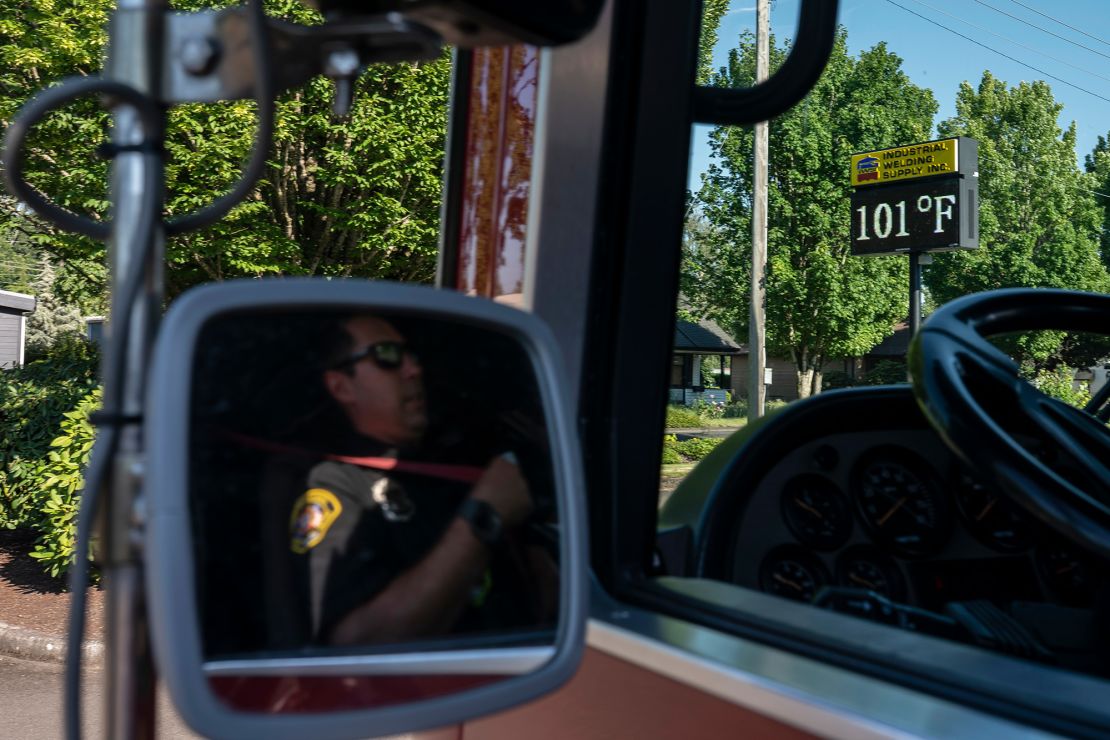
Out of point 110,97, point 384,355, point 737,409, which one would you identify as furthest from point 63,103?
point 737,409

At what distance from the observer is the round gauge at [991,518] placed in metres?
1.89

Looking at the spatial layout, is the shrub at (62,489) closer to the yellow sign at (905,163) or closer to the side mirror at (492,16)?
the yellow sign at (905,163)

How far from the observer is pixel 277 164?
1437 cm

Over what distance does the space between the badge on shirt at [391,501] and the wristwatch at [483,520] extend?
0.05m

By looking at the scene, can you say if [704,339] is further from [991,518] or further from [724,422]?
[991,518]

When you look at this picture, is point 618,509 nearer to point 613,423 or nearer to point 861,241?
point 613,423

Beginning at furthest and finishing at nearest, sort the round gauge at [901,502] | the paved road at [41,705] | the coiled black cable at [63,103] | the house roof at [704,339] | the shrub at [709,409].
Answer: the paved road at [41,705] → the shrub at [709,409] → the house roof at [704,339] → the round gauge at [901,502] → the coiled black cable at [63,103]

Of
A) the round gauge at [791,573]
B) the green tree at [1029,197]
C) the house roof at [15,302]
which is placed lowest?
the round gauge at [791,573]

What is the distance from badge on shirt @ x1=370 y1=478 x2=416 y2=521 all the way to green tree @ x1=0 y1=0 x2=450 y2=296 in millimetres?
10862

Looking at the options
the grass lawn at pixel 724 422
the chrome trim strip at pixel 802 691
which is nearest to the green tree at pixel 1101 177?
the grass lawn at pixel 724 422

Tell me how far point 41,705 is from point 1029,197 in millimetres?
5531

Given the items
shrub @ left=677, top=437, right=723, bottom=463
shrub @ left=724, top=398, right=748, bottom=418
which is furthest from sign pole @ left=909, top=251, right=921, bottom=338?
shrub @ left=724, top=398, right=748, bottom=418

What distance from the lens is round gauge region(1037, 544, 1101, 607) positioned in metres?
A: 1.73

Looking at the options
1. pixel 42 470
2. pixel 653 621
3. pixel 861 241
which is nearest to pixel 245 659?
pixel 653 621
